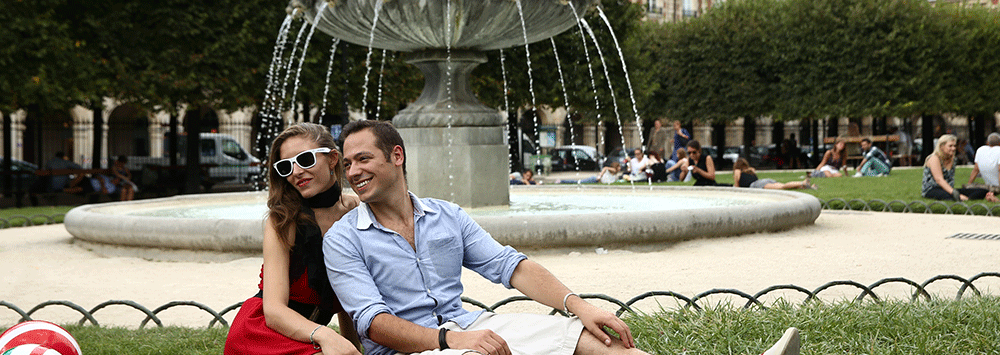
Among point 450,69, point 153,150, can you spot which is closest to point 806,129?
point 153,150

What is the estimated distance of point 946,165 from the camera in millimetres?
11742

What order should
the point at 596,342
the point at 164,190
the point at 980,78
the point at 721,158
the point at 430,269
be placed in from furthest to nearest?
1. the point at 721,158
2. the point at 980,78
3. the point at 164,190
4. the point at 430,269
5. the point at 596,342

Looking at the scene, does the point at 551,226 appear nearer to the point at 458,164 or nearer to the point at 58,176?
the point at 458,164

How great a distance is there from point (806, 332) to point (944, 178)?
30.4 feet

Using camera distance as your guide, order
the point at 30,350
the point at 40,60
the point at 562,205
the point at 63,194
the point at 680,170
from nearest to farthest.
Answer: the point at 30,350, the point at 562,205, the point at 40,60, the point at 63,194, the point at 680,170

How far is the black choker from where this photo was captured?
10.1ft

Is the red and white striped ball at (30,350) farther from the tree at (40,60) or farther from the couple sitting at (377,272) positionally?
the tree at (40,60)

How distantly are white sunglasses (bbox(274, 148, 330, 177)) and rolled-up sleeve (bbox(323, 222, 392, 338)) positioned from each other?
0.26 metres

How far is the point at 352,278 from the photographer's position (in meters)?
2.82

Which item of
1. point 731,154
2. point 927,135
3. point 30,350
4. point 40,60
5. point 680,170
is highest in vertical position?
point 40,60

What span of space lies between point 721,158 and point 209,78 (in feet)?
68.3

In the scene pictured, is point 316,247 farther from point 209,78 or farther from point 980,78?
point 980,78

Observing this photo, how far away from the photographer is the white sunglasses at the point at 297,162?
300 cm

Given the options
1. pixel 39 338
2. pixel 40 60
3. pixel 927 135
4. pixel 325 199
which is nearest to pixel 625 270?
pixel 325 199
